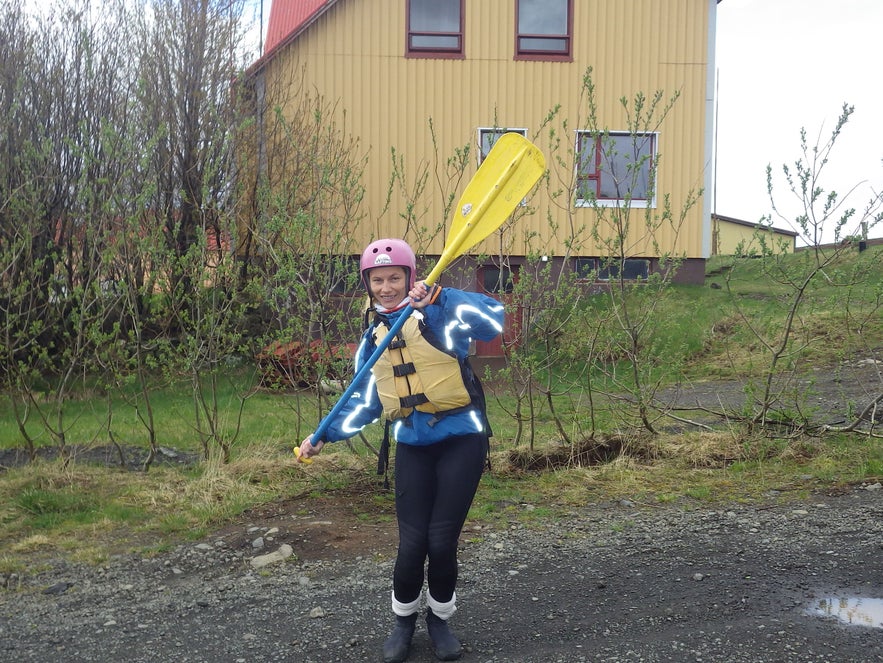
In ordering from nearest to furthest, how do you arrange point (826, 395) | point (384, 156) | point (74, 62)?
1. point (826, 395)
2. point (74, 62)
3. point (384, 156)

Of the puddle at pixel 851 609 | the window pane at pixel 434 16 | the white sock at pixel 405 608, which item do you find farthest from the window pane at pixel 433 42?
the white sock at pixel 405 608

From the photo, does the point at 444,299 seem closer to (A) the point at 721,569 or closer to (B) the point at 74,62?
(A) the point at 721,569

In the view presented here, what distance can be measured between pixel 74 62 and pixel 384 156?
5.23 metres

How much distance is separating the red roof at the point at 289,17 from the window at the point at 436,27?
5.03ft

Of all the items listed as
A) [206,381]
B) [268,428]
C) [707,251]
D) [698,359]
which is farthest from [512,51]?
[268,428]

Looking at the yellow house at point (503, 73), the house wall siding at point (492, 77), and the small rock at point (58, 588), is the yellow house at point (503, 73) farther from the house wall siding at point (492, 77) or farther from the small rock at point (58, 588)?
the small rock at point (58, 588)

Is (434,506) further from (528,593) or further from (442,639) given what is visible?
(528,593)

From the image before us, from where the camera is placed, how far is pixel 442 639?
336cm

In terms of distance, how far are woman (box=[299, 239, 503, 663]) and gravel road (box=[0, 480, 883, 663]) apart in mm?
264

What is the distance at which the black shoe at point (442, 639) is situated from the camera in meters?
3.31

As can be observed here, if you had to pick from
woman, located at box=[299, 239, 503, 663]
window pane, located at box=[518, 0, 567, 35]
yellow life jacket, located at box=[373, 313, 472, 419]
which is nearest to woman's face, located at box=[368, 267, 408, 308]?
woman, located at box=[299, 239, 503, 663]

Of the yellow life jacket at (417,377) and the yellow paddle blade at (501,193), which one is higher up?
the yellow paddle blade at (501,193)

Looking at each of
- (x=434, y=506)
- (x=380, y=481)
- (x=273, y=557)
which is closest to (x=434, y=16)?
(x=380, y=481)

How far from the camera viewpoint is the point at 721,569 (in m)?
4.15
